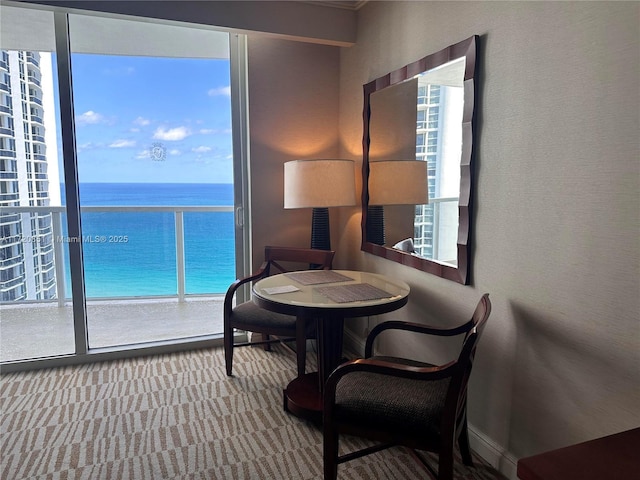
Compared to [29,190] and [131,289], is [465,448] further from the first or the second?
[29,190]

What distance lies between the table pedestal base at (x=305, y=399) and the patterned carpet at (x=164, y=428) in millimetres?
53

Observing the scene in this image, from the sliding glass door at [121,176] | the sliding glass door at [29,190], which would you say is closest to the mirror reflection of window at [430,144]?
the sliding glass door at [121,176]

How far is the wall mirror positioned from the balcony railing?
4.09ft

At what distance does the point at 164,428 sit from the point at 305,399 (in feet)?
2.46

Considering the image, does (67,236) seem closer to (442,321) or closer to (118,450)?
(118,450)

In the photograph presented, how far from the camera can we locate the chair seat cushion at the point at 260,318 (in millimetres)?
2615

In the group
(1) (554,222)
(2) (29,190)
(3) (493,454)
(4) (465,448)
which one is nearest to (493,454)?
(3) (493,454)

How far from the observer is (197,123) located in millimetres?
3252

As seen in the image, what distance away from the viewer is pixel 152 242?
3.50 meters

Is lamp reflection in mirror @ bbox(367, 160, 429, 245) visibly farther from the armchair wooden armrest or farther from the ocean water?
the ocean water

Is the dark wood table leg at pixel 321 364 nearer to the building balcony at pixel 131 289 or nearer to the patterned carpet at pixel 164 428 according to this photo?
the patterned carpet at pixel 164 428

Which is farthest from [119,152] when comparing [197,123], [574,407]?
[574,407]

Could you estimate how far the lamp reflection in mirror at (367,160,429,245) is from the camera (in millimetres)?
2377

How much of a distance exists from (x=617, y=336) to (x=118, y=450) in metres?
2.15
